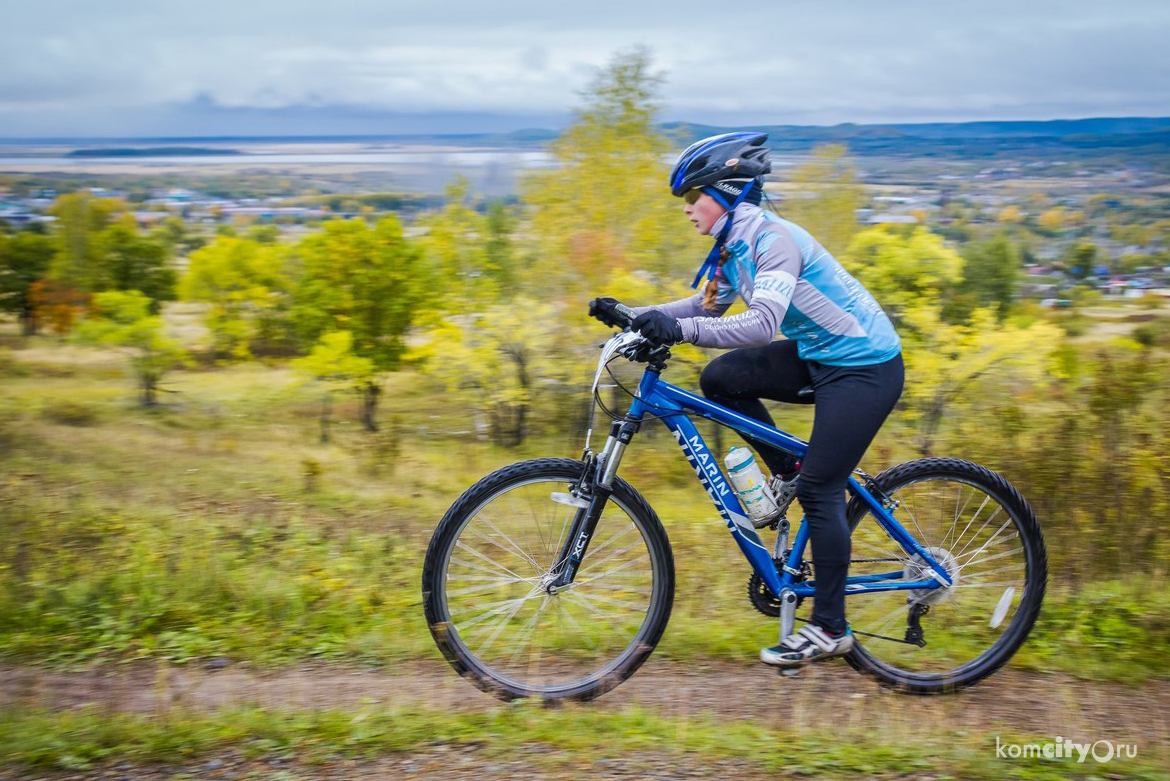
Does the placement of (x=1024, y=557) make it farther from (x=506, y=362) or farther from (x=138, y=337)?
(x=138, y=337)

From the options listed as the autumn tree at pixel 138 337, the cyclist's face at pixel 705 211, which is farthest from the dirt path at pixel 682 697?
the autumn tree at pixel 138 337

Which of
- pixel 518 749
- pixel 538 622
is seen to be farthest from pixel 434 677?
pixel 518 749

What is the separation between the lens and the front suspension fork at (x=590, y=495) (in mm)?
3379

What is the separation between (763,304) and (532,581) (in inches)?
57.3

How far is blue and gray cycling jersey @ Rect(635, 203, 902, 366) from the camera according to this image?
3.05m

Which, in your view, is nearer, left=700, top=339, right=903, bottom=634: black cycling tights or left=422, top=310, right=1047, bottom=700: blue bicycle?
left=700, top=339, right=903, bottom=634: black cycling tights

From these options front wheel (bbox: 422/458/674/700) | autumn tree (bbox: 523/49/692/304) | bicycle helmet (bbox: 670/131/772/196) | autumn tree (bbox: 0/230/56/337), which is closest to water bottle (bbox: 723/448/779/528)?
front wheel (bbox: 422/458/674/700)

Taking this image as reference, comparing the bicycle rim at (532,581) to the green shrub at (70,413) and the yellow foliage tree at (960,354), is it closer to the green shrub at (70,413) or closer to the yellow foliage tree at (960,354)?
the yellow foliage tree at (960,354)

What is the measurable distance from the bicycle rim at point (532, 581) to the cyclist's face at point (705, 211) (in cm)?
114

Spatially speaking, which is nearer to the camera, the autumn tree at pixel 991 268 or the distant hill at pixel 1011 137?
the distant hill at pixel 1011 137

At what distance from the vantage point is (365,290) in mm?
39219

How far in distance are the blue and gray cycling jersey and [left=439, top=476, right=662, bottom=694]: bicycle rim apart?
0.90m

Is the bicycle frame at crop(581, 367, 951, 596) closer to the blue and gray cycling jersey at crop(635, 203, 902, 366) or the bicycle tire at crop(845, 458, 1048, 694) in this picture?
the bicycle tire at crop(845, 458, 1048, 694)

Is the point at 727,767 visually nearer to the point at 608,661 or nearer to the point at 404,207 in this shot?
the point at 608,661
